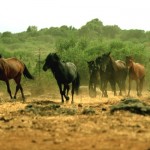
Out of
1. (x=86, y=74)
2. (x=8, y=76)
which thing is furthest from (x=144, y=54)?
(x=8, y=76)

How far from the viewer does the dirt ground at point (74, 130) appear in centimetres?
872

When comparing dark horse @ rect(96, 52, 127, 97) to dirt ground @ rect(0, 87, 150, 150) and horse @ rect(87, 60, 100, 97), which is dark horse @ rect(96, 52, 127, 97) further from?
dirt ground @ rect(0, 87, 150, 150)

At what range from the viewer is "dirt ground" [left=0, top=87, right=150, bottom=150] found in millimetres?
8719

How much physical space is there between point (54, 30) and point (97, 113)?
104m

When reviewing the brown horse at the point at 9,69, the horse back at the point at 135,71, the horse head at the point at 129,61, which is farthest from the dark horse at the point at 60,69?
the horse back at the point at 135,71

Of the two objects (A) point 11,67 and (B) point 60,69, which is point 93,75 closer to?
(A) point 11,67

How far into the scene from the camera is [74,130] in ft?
33.5

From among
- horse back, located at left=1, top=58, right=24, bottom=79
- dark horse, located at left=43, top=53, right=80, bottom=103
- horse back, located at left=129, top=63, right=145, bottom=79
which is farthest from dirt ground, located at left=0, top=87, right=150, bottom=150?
horse back, located at left=129, top=63, right=145, bottom=79

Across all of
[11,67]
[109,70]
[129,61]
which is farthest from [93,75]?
[11,67]

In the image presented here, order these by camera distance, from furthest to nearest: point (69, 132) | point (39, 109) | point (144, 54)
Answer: point (144, 54)
point (39, 109)
point (69, 132)

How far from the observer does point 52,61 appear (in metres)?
19.1

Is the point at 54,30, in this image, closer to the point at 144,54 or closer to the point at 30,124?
the point at 144,54

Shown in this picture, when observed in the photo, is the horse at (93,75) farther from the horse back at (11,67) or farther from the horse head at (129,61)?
the horse back at (11,67)

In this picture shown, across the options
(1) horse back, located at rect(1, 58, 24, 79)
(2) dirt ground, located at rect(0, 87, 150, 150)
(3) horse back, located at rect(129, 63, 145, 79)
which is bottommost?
(2) dirt ground, located at rect(0, 87, 150, 150)
